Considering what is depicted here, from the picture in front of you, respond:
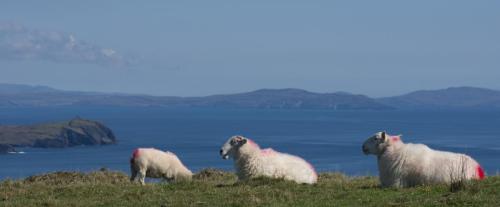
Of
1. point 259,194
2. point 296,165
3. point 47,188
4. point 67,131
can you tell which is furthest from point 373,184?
point 67,131

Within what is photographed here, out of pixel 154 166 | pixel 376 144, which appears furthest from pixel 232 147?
pixel 376 144

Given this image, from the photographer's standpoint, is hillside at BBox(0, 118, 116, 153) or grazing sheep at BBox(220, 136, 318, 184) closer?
grazing sheep at BBox(220, 136, 318, 184)

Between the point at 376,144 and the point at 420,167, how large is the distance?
158 cm

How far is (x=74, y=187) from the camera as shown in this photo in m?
18.2

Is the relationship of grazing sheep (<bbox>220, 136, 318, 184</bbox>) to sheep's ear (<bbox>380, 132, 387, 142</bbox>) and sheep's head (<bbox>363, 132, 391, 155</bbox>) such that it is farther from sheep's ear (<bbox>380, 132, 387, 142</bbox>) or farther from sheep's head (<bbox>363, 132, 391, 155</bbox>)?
sheep's ear (<bbox>380, 132, 387, 142</bbox>)

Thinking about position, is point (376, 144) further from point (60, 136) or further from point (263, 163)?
point (60, 136)

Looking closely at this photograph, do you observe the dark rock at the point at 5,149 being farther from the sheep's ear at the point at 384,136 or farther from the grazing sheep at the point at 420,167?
the grazing sheep at the point at 420,167

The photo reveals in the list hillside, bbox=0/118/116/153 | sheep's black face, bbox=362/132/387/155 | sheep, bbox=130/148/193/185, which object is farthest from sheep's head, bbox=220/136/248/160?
hillside, bbox=0/118/116/153

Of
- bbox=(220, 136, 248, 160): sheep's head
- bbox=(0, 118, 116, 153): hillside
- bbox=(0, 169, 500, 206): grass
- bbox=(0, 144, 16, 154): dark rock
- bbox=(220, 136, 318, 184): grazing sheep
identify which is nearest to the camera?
bbox=(0, 169, 500, 206): grass

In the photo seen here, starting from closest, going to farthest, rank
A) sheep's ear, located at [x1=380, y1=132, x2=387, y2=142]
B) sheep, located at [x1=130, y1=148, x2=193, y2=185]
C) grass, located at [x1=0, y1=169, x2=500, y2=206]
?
grass, located at [x1=0, y1=169, x2=500, y2=206] → sheep's ear, located at [x1=380, y1=132, x2=387, y2=142] → sheep, located at [x1=130, y1=148, x2=193, y2=185]

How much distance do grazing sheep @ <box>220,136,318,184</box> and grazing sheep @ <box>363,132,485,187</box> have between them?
208cm

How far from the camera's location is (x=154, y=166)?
73.3ft

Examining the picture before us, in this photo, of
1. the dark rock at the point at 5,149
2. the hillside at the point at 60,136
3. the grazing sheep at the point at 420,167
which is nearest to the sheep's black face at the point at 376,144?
the grazing sheep at the point at 420,167

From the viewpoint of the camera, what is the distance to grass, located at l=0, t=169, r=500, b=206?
14.5 meters
